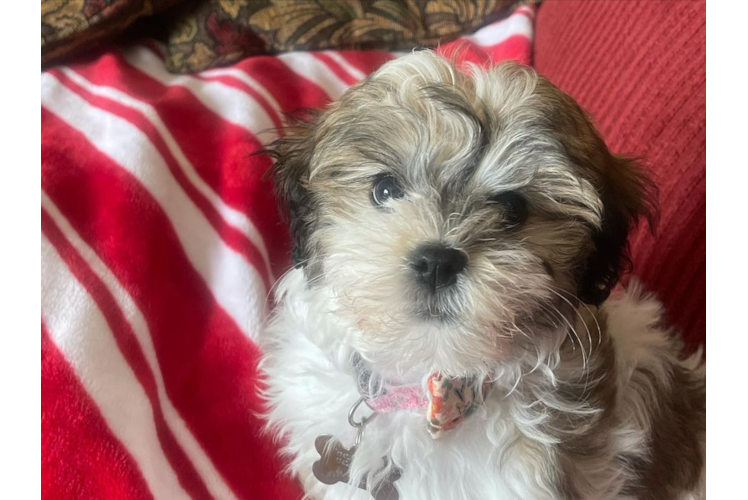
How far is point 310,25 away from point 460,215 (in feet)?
5.00

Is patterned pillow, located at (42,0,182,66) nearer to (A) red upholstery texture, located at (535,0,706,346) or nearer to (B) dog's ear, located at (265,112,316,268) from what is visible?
(B) dog's ear, located at (265,112,316,268)

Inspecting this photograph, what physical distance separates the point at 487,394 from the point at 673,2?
1142 millimetres

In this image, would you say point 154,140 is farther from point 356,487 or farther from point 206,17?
point 356,487

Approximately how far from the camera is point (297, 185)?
1299 millimetres

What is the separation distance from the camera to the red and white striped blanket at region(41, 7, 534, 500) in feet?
4.52

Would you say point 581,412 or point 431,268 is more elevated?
point 431,268

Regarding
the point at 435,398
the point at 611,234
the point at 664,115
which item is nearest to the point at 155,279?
the point at 435,398

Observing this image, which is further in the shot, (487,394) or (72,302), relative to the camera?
(72,302)

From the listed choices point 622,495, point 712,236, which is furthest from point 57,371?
point 712,236

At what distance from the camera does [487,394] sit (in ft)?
4.03

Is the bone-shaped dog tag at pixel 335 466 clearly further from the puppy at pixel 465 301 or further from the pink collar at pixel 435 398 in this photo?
the pink collar at pixel 435 398

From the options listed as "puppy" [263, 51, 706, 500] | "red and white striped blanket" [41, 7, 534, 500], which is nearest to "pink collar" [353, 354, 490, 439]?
"puppy" [263, 51, 706, 500]

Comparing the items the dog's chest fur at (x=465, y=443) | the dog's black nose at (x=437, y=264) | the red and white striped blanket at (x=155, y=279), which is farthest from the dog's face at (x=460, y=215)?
the red and white striped blanket at (x=155, y=279)

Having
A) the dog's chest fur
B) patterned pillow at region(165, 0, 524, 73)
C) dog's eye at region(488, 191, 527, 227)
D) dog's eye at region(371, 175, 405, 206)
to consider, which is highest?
A: dog's eye at region(488, 191, 527, 227)
